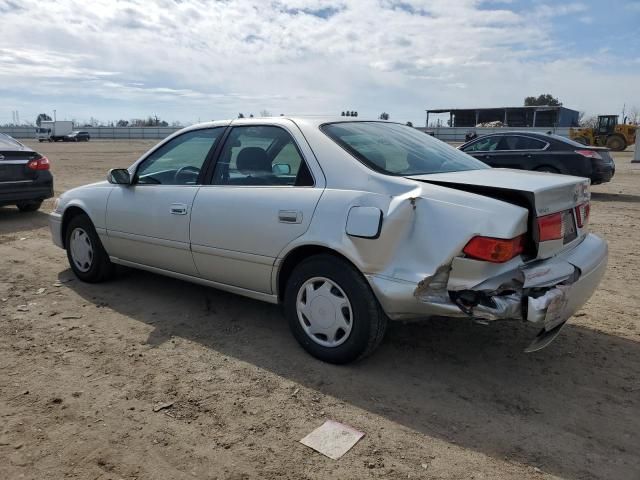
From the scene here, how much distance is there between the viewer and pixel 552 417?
2.94 metres

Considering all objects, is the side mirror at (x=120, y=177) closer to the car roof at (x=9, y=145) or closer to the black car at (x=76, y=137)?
the car roof at (x=9, y=145)

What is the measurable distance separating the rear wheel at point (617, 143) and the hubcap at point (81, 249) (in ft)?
115

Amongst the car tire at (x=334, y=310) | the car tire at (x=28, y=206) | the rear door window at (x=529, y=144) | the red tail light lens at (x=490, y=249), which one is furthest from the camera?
the rear door window at (x=529, y=144)

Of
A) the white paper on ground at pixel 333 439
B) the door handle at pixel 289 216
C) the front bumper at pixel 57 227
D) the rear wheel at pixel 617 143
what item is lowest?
the white paper on ground at pixel 333 439

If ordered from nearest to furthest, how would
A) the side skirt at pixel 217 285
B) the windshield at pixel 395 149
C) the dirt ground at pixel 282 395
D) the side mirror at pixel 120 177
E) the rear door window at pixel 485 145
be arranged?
the dirt ground at pixel 282 395 < the windshield at pixel 395 149 < the side skirt at pixel 217 285 < the side mirror at pixel 120 177 < the rear door window at pixel 485 145

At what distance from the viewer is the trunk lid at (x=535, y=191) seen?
2996 mm

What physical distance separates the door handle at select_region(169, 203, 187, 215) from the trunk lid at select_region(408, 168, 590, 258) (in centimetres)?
187

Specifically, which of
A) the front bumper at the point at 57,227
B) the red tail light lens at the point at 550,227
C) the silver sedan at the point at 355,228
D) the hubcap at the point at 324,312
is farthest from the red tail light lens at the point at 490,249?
the front bumper at the point at 57,227

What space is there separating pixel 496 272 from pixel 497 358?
1.04m

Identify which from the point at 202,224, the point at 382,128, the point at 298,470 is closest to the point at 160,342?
the point at 202,224

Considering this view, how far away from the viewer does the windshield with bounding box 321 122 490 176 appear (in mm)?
3486

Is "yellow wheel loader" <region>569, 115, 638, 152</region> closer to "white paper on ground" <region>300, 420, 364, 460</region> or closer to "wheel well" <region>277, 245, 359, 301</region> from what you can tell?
"wheel well" <region>277, 245, 359, 301</region>

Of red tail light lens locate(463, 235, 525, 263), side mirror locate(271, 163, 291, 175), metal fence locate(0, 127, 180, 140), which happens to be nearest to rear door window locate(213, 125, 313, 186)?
side mirror locate(271, 163, 291, 175)

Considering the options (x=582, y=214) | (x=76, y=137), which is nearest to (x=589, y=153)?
(x=582, y=214)
